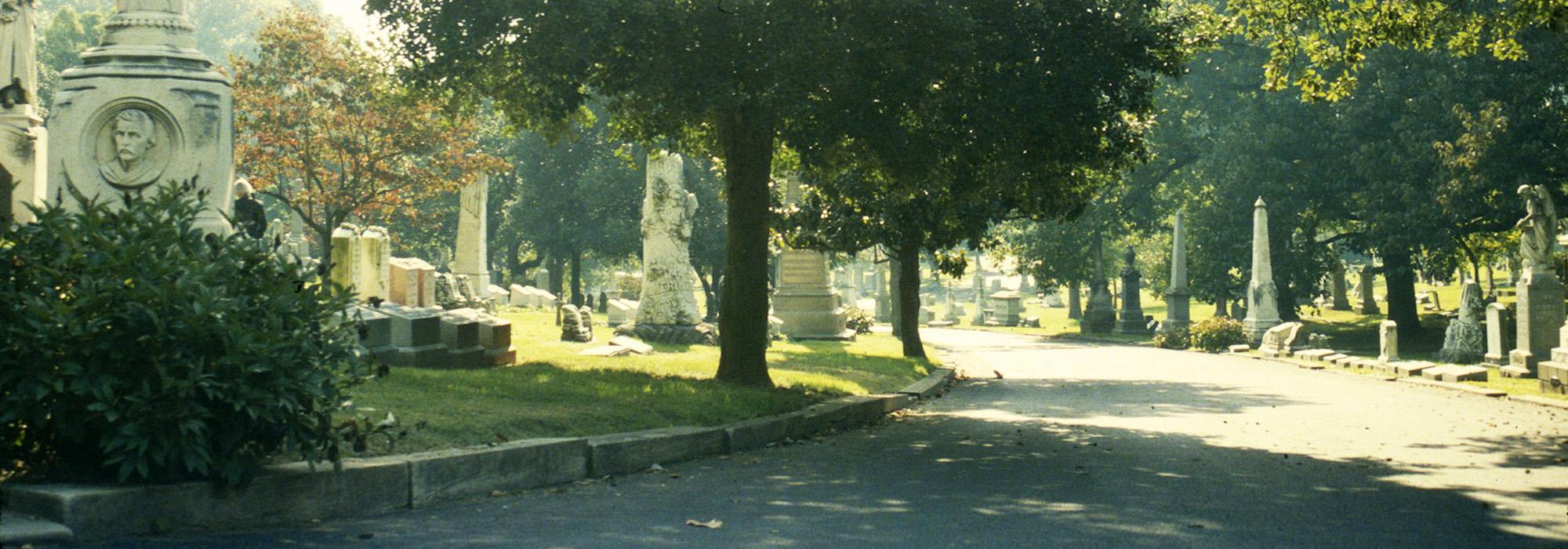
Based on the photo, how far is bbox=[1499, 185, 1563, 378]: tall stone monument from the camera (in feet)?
76.9

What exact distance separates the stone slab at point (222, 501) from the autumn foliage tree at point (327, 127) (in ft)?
89.2

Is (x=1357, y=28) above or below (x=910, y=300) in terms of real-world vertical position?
above

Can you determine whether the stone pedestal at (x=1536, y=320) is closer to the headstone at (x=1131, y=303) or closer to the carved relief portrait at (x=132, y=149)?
Result: the carved relief portrait at (x=132, y=149)

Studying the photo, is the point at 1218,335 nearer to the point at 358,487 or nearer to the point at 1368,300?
the point at 1368,300

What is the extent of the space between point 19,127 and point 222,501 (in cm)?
1093

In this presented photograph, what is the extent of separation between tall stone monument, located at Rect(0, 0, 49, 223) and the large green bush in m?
8.16

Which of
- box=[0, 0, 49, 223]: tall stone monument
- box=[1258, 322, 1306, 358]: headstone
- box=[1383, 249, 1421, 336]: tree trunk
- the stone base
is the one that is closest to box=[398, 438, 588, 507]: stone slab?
box=[0, 0, 49, 223]: tall stone monument

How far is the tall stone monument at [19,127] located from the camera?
15000 millimetres

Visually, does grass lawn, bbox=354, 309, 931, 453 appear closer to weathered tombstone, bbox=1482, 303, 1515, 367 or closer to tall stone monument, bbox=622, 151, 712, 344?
tall stone monument, bbox=622, 151, 712, 344

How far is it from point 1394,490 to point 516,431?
5.68m

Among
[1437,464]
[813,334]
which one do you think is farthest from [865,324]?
[1437,464]

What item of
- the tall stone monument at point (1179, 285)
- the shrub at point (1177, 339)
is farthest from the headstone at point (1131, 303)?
the shrub at point (1177, 339)

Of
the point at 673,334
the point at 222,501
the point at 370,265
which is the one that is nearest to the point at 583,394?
the point at 222,501

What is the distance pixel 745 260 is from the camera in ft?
49.5
